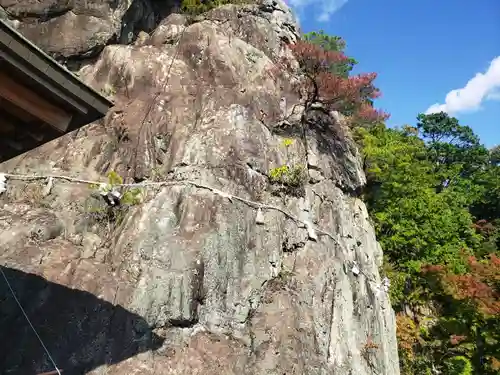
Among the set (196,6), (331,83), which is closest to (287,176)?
(331,83)

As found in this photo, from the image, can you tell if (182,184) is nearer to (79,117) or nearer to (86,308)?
(86,308)

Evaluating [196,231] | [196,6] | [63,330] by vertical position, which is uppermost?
[196,6]

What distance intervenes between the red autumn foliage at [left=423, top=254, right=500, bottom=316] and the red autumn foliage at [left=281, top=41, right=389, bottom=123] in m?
6.74

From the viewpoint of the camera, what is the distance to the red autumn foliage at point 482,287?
41.0 ft

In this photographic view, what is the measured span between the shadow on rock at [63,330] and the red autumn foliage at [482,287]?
34.6 ft

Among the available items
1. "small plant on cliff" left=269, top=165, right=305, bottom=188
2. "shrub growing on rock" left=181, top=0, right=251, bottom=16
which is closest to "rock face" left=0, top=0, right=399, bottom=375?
"small plant on cliff" left=269, top=165, right=305, bottom=188

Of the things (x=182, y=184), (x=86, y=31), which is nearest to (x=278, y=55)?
(x=86, y=31)

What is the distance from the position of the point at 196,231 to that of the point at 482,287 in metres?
9.95

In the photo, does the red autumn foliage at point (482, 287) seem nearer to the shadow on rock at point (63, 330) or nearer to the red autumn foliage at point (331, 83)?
the red autumn foliage at point (331, 83)

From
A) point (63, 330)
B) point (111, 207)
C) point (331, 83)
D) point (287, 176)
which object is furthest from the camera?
point (331, 83)

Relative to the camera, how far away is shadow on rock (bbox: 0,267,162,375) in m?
6.29

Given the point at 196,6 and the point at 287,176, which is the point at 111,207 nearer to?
the point at 287,176

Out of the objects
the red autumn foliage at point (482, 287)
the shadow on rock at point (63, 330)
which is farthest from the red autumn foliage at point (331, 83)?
the shadow on rock at point (63, 330)

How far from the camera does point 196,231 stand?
27.9 feet
